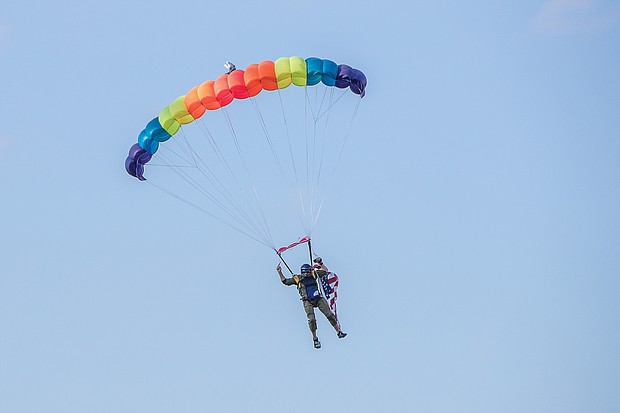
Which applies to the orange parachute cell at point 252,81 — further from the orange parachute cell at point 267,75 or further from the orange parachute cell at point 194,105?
the orange parachute cell at point 194,105

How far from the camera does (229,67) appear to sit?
120ft

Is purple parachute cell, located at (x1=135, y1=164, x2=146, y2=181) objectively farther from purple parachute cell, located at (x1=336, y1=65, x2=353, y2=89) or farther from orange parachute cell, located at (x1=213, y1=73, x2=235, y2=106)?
purple parachute cell, located at (x1=336, y1=65, x2=353, y2=89)

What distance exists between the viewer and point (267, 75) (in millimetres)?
36438

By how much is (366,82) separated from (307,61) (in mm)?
1501

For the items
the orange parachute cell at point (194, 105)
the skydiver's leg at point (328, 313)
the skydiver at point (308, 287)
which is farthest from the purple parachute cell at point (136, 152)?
the skydiver's leg at point (328, 313)

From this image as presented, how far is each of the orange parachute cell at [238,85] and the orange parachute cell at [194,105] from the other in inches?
31.1

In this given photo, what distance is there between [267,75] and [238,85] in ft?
2.10

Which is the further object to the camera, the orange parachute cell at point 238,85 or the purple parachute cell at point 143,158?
the purple parachute cell at point 143,158

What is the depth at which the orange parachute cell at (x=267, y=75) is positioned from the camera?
3644 cm

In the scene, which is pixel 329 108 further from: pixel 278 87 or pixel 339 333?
pixel 339 333

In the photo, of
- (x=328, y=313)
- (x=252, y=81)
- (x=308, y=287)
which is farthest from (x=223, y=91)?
(x=328, y=313)

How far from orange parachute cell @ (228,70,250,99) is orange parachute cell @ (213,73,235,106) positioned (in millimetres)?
74

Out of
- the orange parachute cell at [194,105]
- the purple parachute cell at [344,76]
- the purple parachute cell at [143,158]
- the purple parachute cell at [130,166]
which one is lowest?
the purple parachute cell at [130,166]

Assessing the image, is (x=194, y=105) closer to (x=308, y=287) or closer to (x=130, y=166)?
(x=130, y=166)
